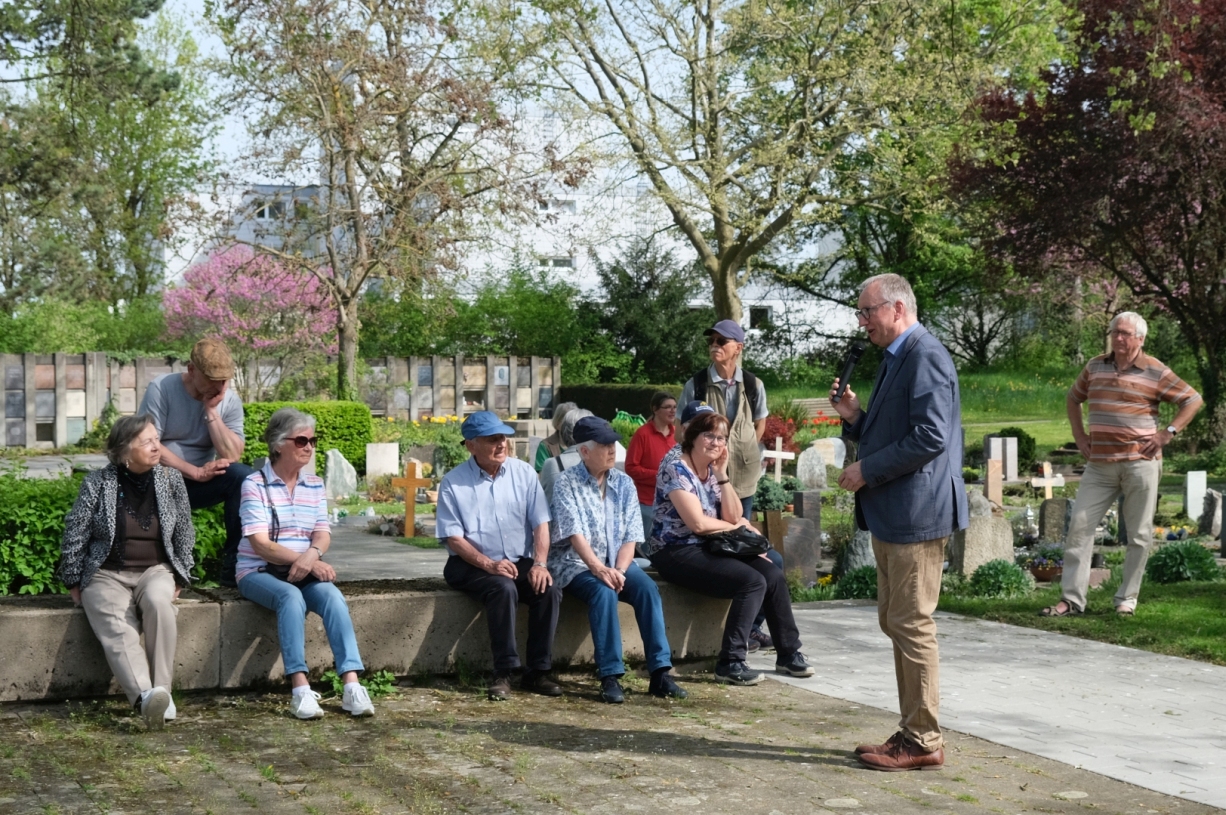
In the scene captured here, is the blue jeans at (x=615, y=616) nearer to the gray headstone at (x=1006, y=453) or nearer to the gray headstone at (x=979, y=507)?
the gray headstone at (x=979, y=507)

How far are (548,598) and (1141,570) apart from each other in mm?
4267

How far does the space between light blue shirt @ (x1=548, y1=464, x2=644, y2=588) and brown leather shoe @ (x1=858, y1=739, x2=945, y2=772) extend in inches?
80.0

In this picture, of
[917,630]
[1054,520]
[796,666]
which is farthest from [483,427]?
[1054,520]

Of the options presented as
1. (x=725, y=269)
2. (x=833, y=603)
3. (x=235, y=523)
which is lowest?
(x=833, y=603)

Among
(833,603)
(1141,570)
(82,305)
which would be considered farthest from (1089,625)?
(82,305)

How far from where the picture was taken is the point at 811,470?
62.8 feet

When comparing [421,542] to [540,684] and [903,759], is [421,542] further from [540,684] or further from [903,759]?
[903,759]

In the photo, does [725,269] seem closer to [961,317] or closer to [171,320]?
[171,320]

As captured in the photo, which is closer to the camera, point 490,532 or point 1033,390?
point 490,532

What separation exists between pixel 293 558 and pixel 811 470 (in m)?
13.1

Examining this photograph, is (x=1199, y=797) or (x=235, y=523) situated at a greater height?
(x=235, y=523)

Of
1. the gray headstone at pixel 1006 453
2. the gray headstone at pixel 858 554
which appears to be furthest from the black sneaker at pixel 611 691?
the gray headstone at pixel 1006 453

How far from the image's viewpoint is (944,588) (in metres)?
10.7

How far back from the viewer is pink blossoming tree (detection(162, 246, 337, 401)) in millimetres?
29328
